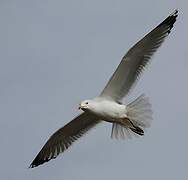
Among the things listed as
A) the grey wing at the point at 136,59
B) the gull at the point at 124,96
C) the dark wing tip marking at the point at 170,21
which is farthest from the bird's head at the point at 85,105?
the dark wing tip marking at the point at 170,21

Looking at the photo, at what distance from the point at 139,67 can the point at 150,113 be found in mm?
631

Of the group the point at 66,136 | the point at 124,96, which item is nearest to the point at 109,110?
the point at 124,96

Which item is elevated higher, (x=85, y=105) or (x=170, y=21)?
(x=170, y=21)

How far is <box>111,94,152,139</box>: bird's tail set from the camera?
35.6 feet

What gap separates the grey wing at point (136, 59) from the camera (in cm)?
1098

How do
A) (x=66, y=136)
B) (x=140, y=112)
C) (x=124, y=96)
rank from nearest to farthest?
(x=140, y=112), (x=124, y=96), (x=66, y=136)

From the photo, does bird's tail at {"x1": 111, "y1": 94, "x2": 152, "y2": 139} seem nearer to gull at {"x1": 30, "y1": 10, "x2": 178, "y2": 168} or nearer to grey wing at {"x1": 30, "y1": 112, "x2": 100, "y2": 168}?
gull at {"x1": 30, "y1": 10, "x2": 178, "y2": 168}

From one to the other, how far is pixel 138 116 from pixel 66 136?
4.61ft

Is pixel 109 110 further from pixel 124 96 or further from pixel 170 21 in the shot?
pixel 170 21

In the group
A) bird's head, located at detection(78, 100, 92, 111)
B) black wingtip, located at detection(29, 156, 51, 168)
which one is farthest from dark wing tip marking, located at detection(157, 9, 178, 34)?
black wingtip, located at detection(29, 156, 51, 168)

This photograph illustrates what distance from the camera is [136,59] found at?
1105 cm

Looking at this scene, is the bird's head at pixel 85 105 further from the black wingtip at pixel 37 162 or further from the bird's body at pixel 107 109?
the black wingtip at pixel 37 162

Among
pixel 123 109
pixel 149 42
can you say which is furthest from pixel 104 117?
pixel 149 42

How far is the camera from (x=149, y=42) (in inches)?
433
